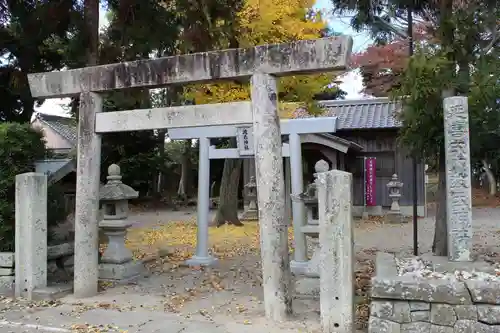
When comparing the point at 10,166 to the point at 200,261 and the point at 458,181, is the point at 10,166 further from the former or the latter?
the point at 458,181

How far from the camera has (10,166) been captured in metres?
6.72

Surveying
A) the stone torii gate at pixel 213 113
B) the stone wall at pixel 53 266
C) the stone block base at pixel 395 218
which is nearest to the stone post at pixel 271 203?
the stone torii gate at pixel 213 113

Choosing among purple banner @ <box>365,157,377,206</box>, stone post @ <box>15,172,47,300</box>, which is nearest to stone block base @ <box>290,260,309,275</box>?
stone post @ <box>15,172,47,300</box>

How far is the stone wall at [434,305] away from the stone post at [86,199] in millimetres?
3854

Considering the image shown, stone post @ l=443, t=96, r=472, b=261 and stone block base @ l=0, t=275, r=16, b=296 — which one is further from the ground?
stone post @ l=443, t=96, r=472, b=261

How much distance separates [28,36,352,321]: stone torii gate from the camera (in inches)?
206

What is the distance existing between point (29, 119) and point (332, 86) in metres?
10.0

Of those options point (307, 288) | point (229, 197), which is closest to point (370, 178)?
point (229, 197)

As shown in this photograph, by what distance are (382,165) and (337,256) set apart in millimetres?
13127

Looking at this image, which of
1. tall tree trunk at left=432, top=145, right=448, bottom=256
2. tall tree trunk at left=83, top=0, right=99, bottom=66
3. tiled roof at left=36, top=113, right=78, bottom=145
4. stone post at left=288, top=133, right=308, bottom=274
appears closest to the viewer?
tall tree trunk at left=432, top=145, right=448, bottom=256

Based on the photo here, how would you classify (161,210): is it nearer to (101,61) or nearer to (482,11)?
(101,61)

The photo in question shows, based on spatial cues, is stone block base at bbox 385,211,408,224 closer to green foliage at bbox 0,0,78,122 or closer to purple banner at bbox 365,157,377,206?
purple banner at bbox 365,157,377,206

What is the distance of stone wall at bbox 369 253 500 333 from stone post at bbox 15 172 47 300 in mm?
4482

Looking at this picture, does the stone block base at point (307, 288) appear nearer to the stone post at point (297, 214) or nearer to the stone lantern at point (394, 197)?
the stone post at point (297, 214)
